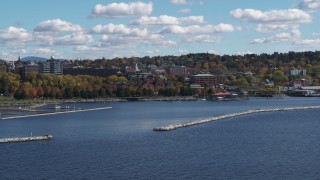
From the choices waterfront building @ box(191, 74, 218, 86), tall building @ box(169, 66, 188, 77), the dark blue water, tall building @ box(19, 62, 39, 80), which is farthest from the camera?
tall building @ box(169, 66, 188, 77)

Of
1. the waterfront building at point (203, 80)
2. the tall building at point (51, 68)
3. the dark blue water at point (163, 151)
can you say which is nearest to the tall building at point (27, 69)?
the tall building at point (51, 68)

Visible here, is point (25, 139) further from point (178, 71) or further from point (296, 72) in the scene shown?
point (296, 72)

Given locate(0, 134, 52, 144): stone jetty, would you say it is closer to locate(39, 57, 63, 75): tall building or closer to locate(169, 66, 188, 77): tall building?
locate(39, 57, 63, 75): tall building

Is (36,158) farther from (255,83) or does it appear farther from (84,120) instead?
(255,83)

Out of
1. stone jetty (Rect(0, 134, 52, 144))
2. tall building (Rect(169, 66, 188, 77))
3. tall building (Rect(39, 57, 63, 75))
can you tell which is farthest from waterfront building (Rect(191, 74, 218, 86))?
stone jetty (Rect(0, 134, 52, 144))

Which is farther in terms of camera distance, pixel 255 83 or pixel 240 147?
pixel 255 83

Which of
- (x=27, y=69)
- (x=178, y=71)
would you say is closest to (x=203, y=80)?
(x=178, y=71)

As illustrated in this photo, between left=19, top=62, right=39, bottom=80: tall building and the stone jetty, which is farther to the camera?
left=19, top=62, right=39, bottom=80: tall building

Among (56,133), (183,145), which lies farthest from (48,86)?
(183,145)

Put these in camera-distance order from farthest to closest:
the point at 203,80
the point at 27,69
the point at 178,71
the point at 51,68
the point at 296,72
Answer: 1. the point at 178,71
2. the point at 296,72
3. the point at 51,68
4. the point at 27,69
5. the point at 203,80
